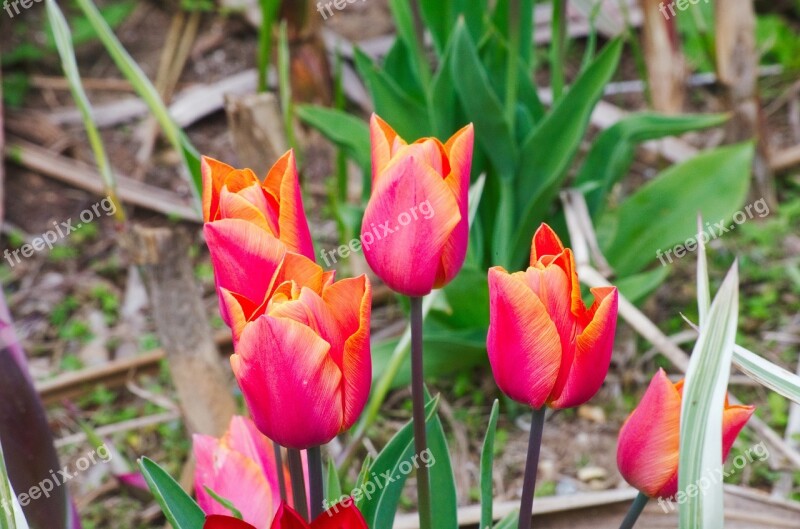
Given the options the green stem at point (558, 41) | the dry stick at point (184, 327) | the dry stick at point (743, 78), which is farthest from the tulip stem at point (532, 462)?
the dry stick at point (743, 78)

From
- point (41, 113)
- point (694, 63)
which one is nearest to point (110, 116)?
point (41, 113)

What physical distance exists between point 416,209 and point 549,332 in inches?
4.4

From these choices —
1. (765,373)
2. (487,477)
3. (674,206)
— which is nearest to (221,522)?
(487,477)

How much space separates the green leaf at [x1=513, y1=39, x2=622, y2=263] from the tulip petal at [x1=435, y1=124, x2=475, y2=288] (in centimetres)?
84

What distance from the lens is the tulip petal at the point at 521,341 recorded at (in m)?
0.56

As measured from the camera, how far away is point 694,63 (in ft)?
7.85

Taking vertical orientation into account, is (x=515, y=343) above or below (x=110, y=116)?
below

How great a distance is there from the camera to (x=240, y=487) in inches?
27.9

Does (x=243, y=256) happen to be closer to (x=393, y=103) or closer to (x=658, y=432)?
(x=658, y=432)

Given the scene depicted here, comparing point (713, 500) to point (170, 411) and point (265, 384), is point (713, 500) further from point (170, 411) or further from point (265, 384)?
point (170, 411)

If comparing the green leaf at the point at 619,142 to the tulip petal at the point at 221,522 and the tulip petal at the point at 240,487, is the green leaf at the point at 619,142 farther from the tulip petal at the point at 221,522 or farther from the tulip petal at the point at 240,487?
the tulip petal at the point at 221,522

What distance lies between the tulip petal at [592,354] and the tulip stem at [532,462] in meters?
0.02

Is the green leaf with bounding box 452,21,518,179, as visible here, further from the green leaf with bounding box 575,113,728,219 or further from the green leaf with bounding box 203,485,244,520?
the green leaf with bounding box 203,485,244,520

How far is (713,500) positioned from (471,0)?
1.20 m
